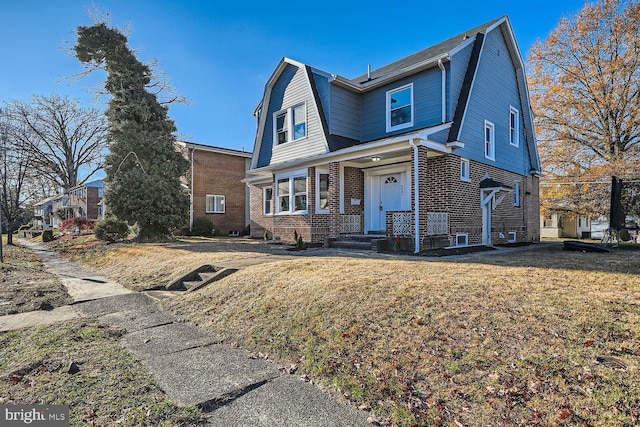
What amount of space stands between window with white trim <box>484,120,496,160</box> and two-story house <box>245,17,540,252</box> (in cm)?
4

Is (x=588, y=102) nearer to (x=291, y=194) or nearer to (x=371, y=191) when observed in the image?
(x=371, y=191)

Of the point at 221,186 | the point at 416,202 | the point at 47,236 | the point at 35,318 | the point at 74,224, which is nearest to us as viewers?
the point at 35,318

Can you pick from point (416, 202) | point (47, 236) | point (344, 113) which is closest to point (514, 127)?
point (344, 113)

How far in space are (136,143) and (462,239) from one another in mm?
15538

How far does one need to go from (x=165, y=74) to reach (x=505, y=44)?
16569 millimetres

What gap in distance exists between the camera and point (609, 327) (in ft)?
11.9

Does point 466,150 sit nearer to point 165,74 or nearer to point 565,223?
point 165,74

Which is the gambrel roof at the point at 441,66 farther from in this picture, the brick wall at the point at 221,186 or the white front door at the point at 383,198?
the brick wall at the point at 221,186

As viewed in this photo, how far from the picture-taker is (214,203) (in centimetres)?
2417

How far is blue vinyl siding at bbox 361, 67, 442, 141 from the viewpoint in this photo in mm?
12305

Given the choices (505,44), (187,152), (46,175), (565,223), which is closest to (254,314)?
(505,44)

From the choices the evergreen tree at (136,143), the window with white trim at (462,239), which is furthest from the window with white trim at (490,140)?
the evergreen tree at (136,143)

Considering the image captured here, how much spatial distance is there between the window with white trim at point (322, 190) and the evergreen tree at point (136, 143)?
7.59 metres

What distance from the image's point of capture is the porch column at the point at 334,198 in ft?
43.6
